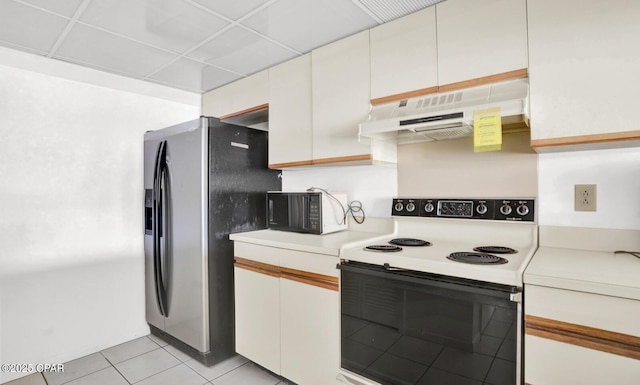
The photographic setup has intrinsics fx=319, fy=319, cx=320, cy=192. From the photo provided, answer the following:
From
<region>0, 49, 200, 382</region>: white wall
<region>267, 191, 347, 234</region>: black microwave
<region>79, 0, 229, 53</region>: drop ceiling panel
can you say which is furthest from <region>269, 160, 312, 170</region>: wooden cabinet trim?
<region>0, 49, 200, 382</region>: white wall

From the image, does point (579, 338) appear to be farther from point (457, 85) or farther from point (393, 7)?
point (393, 7)

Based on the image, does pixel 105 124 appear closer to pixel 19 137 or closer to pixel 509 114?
pixel 19 137

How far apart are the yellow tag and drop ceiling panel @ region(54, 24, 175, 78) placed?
2074mm

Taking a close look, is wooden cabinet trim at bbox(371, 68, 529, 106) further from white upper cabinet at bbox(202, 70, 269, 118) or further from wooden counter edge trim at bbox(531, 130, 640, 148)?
white upper cabinet at bbox(202, 70, 269, 118)

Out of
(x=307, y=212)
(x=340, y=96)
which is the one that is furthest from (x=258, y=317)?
(x=340, y=96)

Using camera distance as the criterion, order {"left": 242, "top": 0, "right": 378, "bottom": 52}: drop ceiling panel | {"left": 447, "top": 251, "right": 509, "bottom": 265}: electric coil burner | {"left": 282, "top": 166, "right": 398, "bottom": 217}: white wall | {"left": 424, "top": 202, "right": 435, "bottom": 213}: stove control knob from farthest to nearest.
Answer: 1. {"left": 282, "top": 166, "right": 398, "bottom": 217}: white wall
2. {"left": 424, "top": 202, "right": 435, "bottom": 213}: stove control knob
3. {"left": 242, "top": 0, "right": 378, "bottom": 52}: drop ceiling panel
4. {"left": 447, "top": 251, "right": 509, "bottom": 265}: electric coil burner

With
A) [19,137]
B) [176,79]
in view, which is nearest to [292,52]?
[176,79]

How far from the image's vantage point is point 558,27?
1.34 meters

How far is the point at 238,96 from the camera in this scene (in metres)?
2.71

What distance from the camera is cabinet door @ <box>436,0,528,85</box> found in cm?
143

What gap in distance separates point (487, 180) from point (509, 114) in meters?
0.52

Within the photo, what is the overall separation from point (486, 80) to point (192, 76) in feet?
7.26

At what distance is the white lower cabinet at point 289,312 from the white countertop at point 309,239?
0.04m

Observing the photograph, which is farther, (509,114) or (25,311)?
(25,311)
